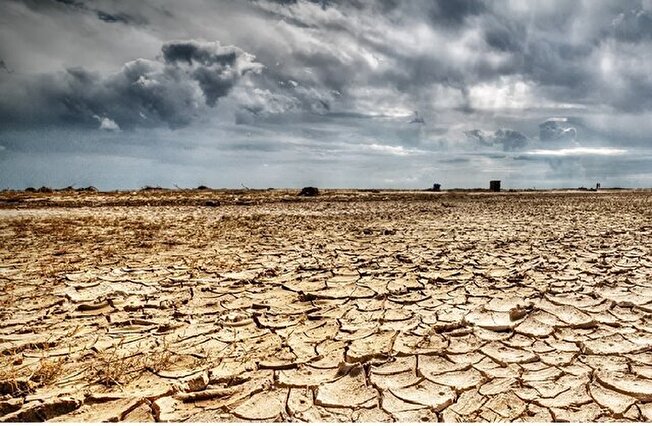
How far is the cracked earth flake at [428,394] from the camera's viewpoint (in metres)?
1.74

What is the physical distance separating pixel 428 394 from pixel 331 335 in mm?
819

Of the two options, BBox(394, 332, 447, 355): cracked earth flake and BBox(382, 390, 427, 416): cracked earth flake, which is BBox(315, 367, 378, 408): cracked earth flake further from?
BBox(394, 332, 447, 355): cracked earth flake

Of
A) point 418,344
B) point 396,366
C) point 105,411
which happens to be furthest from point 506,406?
point 105,411

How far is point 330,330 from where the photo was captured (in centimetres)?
258

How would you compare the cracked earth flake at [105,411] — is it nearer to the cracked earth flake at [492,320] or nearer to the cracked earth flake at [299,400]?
the cracked earth flake at [299,400]

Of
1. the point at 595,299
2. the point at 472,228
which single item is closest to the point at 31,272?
the point at 595,299

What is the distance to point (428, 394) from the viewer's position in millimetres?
1807

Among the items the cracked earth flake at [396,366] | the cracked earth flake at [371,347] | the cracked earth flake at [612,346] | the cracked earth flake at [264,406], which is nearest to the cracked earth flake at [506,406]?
the cracked earth flake at [396,366]

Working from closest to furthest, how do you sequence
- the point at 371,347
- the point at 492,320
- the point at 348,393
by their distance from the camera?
the point at 348,393, the point at 371,347, the point at 492,320

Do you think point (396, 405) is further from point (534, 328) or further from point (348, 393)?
point (534, 328)

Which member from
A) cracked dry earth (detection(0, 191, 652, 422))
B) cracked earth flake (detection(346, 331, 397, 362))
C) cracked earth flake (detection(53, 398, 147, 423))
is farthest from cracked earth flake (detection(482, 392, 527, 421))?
cracked earth flake (detection(53, 398, 147, 423))

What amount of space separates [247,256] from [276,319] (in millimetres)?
2204

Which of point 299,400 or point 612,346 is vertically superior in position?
point 612,346

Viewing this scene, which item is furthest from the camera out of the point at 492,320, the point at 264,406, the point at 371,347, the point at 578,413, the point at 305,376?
the point at 492,320
